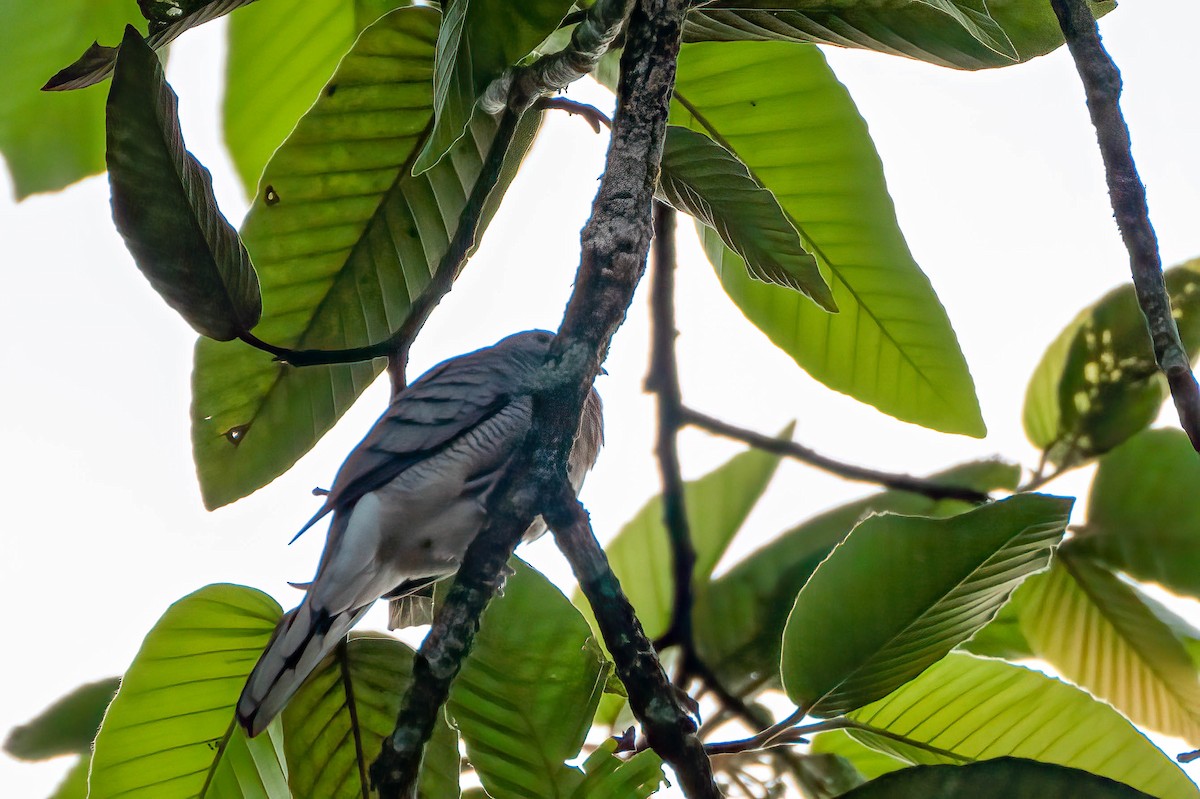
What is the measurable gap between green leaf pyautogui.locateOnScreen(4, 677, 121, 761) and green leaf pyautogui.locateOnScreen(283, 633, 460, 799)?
0.34 m

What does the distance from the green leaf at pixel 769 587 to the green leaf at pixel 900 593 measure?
0.21m

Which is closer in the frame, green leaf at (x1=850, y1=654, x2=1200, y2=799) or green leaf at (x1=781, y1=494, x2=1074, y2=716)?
green leaf at (x1=781, y1=494, x2=1074, y2=716)

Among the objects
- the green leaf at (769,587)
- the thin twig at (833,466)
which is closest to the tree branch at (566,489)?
the green leaf at (769,587)

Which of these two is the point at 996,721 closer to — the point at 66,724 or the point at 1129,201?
the point at 1129,201

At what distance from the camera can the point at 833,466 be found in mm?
1132

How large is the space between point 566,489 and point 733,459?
70 cm

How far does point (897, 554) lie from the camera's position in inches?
28.6

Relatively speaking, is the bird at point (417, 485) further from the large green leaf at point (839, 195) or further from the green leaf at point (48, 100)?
the green leaf at point (48, 100)

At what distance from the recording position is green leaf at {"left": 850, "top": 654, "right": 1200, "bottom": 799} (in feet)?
2.87

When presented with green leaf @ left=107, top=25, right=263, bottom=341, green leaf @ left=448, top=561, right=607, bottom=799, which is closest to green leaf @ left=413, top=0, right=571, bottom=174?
green leaf @ left=107, top=25, right=263, bottom=341

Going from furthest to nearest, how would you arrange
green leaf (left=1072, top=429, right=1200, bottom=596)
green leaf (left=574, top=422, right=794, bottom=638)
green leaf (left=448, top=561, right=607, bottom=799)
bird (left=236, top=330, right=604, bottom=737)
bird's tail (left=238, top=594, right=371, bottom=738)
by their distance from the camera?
1. green leaf (left=574, top=422, right=794, bottom=638)
2. green leaf (left=1072, top=429, right=1200, bottom=596)
3. bird (left=236, top=330, right=604, bottom=737)
4. bird's tail (left=238, top=594, right=371, bottom=738)
5. green leaf (left=448, top=561, right=607, bottom=799)

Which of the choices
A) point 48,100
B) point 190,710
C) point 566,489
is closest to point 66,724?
point 190,710

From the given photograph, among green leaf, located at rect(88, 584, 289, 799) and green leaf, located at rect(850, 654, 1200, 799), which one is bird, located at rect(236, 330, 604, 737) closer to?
green leaf, located at rect(88, 584, 289, 799)

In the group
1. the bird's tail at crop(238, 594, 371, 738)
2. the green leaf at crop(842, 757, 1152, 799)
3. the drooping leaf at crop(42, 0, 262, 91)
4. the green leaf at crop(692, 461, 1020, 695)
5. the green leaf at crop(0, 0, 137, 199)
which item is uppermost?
the green leaf at crop(0, 0, 137, 199)
